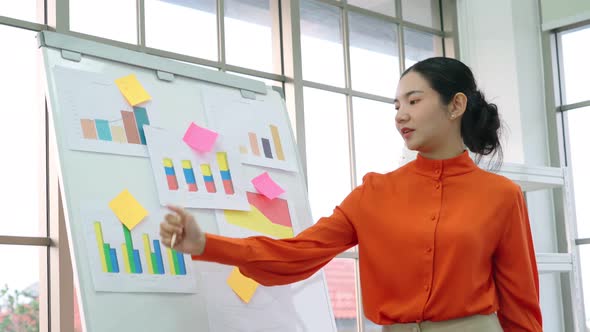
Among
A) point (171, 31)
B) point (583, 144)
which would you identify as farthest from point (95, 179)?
point (583, 144)

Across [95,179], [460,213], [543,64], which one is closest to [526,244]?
[460,213]

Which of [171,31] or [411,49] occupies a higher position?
[411,49]

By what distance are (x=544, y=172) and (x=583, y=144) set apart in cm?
76

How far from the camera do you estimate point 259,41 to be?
12.8 feet

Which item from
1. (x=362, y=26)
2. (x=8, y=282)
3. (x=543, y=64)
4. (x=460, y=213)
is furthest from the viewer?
(x=543, y=64)

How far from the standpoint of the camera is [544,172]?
3949 millimetres

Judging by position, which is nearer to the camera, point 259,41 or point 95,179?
point 95,179

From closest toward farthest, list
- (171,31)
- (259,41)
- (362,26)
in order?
(171,31)
(259,41)
(362,26)

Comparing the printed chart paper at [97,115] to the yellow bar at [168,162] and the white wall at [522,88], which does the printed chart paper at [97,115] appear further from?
the white wall at [522,88]

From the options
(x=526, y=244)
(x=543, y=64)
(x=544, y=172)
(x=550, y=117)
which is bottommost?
(x=526, y=244)

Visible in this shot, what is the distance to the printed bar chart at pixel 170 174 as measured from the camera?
2.10 meters

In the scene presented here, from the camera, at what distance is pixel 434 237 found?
1.88 m

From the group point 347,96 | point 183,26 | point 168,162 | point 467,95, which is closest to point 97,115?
point 168,162

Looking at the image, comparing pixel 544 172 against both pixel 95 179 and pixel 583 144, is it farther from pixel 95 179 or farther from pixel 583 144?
pixel 95 179
